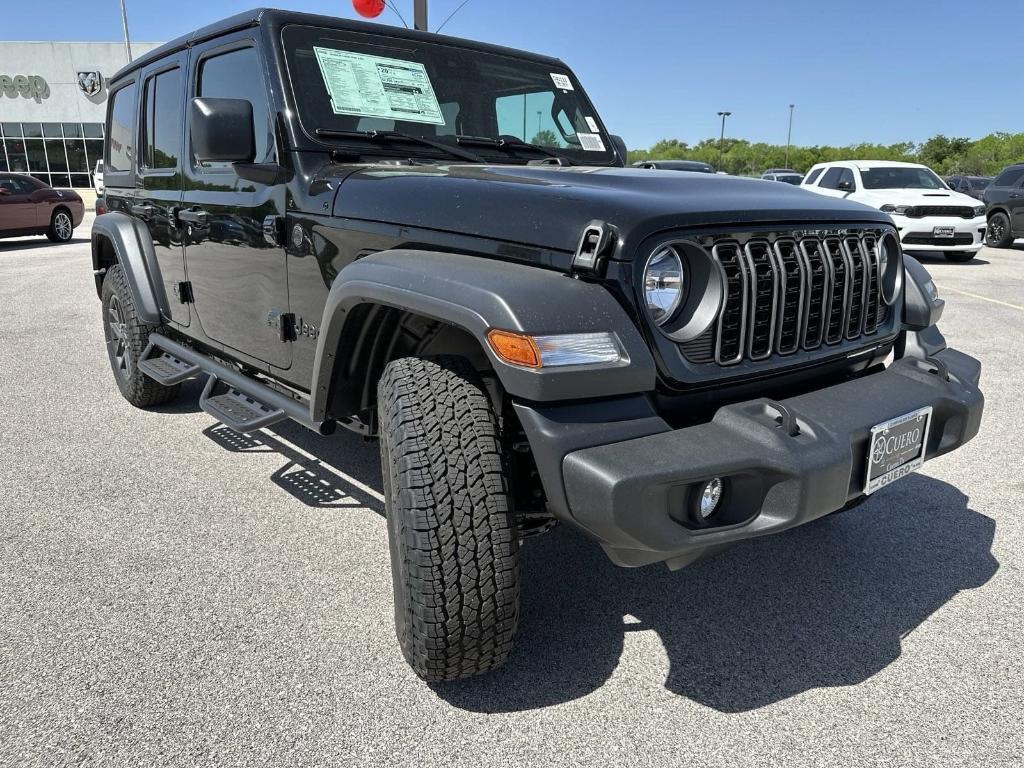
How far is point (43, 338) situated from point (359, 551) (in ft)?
17.2

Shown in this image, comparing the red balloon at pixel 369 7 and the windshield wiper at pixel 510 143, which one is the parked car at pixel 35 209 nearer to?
the red balloon at pixel 369 7

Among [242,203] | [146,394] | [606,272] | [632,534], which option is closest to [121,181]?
[146,394]

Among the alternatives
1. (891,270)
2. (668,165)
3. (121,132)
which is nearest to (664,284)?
(891,270)

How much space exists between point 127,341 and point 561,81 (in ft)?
9.13

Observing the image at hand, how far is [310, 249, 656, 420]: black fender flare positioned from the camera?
1772 millimetres

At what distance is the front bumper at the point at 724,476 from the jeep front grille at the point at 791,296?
179 millimetres

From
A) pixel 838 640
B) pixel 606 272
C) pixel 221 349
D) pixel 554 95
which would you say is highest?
pixel 554 95

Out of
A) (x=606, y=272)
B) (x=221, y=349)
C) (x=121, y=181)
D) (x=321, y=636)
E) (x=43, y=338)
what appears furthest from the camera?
(x=43, y=338)

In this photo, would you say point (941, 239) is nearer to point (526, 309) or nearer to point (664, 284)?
point (664, 284)

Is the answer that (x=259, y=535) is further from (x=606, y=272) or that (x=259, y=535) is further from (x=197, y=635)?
(x=606, y=272)

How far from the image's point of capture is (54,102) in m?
32.9

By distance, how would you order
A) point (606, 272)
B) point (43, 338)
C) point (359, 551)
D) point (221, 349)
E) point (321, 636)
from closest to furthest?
point (606, 272) → point (321, 636) → point (359, 551) → point (221, 349) → point (43, 338)

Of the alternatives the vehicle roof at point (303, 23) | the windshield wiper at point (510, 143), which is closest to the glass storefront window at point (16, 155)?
the vehicle roof at point (303, 23)

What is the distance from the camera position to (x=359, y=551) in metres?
2.95
